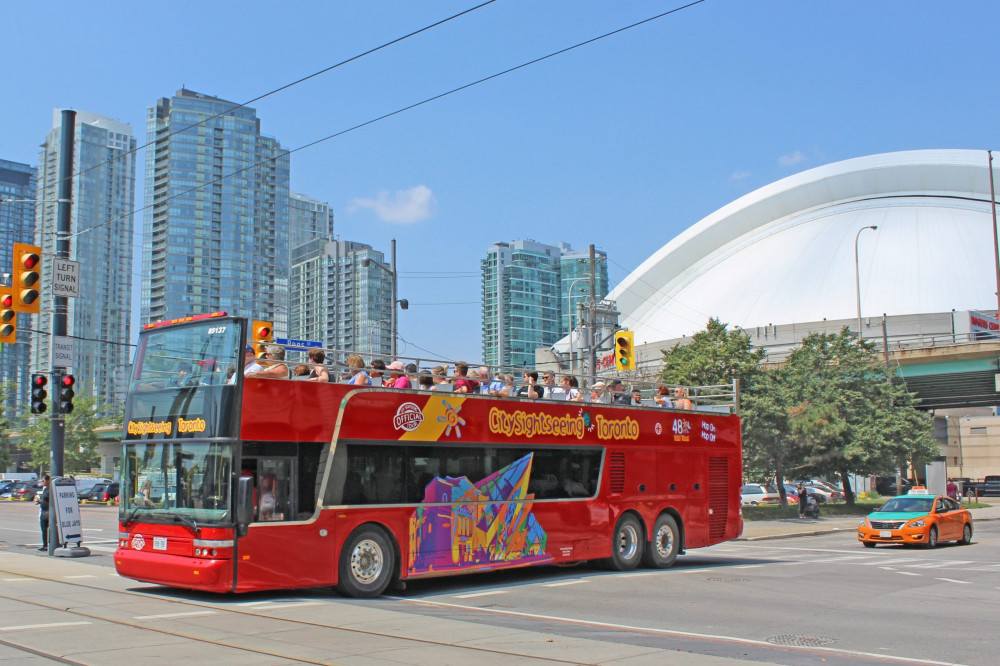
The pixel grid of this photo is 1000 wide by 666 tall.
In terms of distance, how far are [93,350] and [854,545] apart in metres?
101

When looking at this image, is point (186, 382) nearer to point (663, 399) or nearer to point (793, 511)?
point (663, 399)

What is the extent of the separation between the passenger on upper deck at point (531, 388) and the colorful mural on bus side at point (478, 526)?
108 centimetres

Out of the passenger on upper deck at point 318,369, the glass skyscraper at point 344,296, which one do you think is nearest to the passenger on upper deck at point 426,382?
the passenger on upper deck at point 318,369

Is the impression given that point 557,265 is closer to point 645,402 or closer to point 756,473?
point 756,473

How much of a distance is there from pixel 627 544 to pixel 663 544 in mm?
1289

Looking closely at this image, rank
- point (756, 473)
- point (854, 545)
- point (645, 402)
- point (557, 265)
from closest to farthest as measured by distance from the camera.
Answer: point (645, 402) < point (854, 545) < point (756, 473) < point (557, 265)

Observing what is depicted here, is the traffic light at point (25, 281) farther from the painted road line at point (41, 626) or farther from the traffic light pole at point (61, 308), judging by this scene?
the painted road line at point (41, 626)

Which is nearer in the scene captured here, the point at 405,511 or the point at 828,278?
the point at 405,511

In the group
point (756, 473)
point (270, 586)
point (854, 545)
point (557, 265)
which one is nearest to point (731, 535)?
point (854, 545)

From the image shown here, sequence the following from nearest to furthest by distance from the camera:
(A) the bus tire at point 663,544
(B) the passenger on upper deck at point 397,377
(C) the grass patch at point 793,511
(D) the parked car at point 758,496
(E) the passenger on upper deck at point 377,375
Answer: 1. (E) the passenger on upper deck at point 377,375
2. (B) the passenger on upper deck at point 397,377
3. (A) the bus tire at point 663,544
4. (C) the grass patch at point 793,511
5. (D) the parked car at point 758,496

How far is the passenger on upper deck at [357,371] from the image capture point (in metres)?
13.7

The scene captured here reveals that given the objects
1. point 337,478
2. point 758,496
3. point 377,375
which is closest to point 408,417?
point 377,375

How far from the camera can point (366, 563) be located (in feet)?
44.1

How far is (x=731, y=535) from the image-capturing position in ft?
67.3
